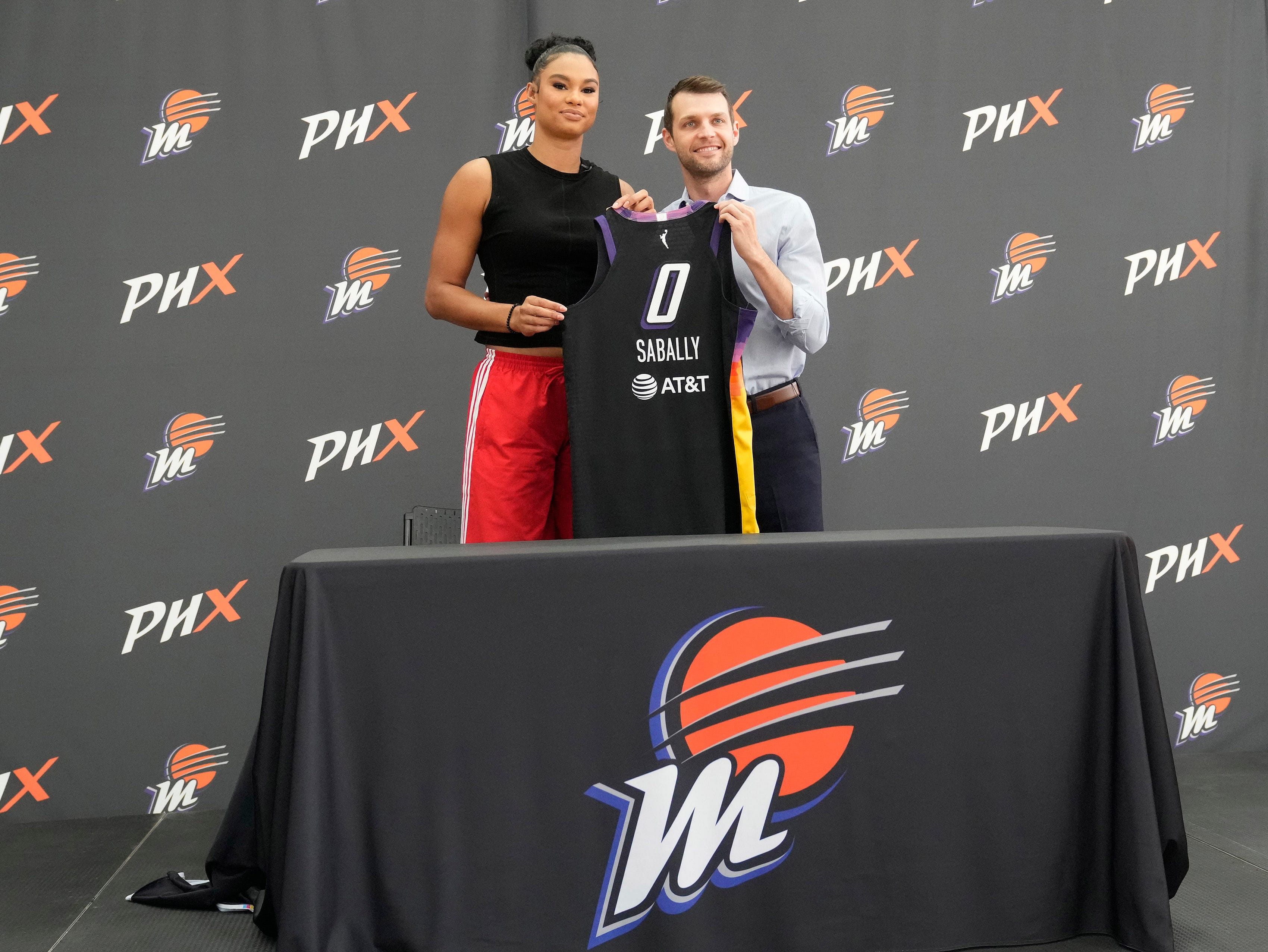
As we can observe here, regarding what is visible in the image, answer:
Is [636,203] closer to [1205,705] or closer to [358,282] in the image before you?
[358,282]

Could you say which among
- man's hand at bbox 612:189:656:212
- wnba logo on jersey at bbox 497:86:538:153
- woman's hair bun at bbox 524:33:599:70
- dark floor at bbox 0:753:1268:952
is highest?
wnba logo on jersey at bbox 497:86:538:153

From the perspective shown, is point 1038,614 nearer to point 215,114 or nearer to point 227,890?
point 227,890

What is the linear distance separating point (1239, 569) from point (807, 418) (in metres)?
1.92

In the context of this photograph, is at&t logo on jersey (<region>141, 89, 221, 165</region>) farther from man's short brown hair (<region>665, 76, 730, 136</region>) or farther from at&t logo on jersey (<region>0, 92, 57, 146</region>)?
man's short brown hair (<region>665, 76, 730, 136</region>)

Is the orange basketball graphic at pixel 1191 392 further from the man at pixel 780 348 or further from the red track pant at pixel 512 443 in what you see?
the red track pant at pixel 512 443

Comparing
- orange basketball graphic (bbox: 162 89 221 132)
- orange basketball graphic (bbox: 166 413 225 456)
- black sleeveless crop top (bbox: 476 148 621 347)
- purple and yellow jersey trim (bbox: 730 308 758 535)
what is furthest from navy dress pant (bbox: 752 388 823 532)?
orange basketball graphic (bbox: 162 89 221 132)

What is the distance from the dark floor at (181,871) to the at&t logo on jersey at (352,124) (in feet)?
6.24

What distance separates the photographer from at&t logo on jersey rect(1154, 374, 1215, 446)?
3.22 m

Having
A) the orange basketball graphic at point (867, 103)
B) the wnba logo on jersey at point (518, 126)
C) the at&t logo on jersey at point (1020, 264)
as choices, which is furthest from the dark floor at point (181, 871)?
the orange basketball graphic at point (867, 103)

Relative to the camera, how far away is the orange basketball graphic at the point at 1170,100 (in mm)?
3213

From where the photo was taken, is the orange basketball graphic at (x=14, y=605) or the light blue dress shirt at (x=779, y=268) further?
the orange basketball graphic at (x=14, y=605)

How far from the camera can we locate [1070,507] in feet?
10.4

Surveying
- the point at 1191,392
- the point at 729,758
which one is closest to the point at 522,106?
the point at 729,758

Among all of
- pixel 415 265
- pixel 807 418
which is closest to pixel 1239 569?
pixel 807 418
